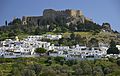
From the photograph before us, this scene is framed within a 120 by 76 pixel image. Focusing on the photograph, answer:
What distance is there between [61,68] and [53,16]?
22614 millimetres

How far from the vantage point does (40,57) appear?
28.4 m

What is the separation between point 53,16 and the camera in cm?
4550

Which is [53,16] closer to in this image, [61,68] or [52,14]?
[52,14]

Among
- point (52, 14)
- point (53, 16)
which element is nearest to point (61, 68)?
point (53, 16)

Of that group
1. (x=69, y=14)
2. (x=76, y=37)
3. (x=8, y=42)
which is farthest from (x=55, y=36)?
(x=69, y=14)

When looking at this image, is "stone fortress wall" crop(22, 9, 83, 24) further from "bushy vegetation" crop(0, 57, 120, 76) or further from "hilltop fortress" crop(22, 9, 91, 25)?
"bushy vegetation" crop(0, 57, 120, 76)

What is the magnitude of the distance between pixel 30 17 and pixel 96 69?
24.3 m

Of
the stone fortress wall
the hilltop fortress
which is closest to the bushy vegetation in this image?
the hilltop fortress

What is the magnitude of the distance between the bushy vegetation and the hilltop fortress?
59.3 feet

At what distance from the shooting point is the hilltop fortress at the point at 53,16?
44.6 metres

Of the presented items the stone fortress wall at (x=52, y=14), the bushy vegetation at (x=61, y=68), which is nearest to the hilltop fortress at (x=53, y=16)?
the stone fortress wall at (x=52, y=14)

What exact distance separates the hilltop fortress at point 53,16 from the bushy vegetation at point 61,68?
59.3ft

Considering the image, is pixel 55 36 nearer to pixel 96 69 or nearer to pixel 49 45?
pixel 49 45

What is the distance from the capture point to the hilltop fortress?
44.6 m
